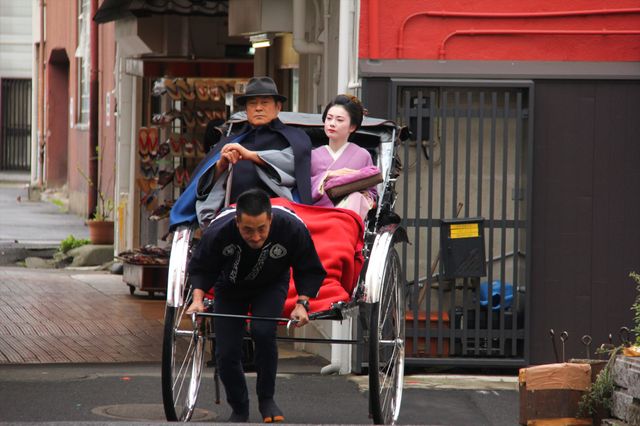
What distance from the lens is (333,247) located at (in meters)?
7.21

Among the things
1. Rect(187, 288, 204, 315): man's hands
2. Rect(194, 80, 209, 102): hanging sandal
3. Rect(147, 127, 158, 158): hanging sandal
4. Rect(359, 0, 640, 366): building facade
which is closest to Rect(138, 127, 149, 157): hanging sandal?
Rect(147, 127, 158, 158): hanging sandal

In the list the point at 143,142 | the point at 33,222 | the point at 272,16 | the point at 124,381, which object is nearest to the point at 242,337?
the point at 124,381

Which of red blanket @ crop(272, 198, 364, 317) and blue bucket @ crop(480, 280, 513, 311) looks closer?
red blanket @ crop(272, 198, 364, 317)

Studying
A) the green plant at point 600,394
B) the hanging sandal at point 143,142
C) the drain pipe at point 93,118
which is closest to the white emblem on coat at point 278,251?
the green plant at point 600,394

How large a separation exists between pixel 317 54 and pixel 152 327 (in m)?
2.90

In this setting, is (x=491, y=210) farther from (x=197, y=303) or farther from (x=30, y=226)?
(x=30, y=226)

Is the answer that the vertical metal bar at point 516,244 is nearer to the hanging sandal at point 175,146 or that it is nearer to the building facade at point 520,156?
the building facade at point 520,156

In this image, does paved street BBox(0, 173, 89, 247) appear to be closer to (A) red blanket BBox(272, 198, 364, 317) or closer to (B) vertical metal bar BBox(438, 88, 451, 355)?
(B) vertical metal bar BBox(438, 88, 451, 355)

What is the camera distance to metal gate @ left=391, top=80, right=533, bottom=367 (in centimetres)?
979

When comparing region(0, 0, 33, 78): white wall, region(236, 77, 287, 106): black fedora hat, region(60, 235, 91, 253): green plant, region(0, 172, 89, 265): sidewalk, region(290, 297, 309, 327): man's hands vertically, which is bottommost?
region(0, 172, 89, 265): sidewalk

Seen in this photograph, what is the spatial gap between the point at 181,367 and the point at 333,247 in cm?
106

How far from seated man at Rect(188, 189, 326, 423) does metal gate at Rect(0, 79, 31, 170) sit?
3107 cm

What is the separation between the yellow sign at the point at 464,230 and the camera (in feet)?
32.0

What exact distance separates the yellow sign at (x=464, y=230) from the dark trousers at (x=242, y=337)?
2.91m
